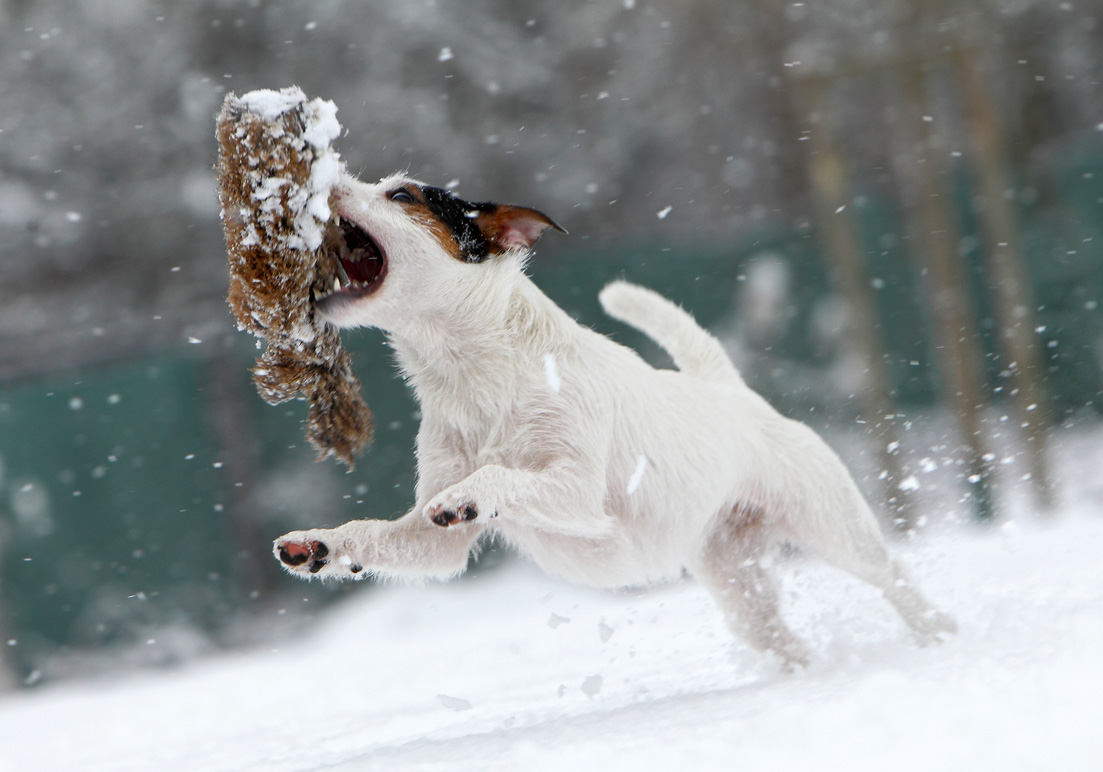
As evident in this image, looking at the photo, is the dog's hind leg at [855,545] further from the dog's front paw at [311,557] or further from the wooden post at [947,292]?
the wooden post at [947,292]

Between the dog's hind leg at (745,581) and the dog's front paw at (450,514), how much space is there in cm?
116

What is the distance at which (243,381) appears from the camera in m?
6.30

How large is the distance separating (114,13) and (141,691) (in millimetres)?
5126

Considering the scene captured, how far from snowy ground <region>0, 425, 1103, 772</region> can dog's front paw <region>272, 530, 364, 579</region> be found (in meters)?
0.46

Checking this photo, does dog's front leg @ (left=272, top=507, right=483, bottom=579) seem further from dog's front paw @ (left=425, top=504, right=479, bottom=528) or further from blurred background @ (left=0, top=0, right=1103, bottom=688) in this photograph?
blurred background @ (left=0, top=0, right=1103, bottom=688)

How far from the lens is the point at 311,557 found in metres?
2.22

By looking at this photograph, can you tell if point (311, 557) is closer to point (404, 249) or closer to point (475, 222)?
point (404, 249)

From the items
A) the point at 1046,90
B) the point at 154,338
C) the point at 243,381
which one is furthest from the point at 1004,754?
the point at 1046,90

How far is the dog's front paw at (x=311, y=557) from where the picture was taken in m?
2.19

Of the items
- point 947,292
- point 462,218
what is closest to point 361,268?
point 462,218

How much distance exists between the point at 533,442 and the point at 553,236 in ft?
13.7

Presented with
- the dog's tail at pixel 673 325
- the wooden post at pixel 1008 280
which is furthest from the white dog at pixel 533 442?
the wooden post at pixel 1008 280

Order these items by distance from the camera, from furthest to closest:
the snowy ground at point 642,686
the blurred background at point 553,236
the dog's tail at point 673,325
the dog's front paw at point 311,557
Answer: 1. the blurred background at point 553,236
2. the dog's tail at point 673,325
3. the dog's front paw at point 311,557
4. the snowy ground at point 642,686

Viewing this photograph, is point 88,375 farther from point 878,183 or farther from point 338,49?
point 878,183
